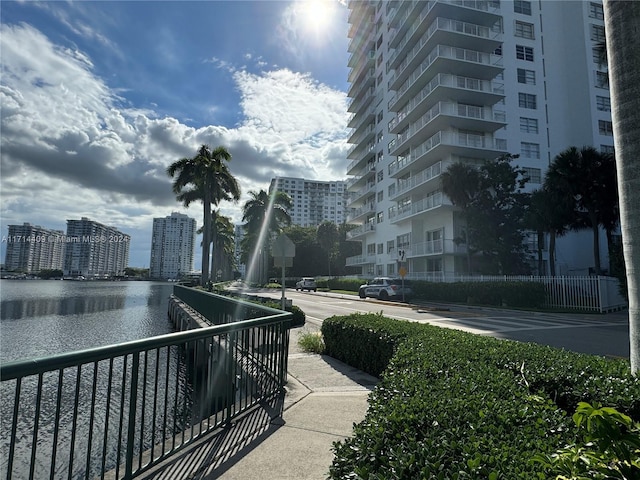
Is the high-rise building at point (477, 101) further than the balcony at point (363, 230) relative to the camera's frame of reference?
No

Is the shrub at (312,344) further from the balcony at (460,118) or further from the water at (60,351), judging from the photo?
the balcony at (460,118)

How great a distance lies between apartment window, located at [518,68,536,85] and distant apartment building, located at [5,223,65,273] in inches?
5132

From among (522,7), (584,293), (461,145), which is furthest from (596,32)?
(584,293)

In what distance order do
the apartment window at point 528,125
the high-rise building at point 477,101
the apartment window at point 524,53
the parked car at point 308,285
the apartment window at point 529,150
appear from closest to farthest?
the high-rise building at point 477,101 → the apartment window at point 529,150 → the apartment window at point 528,125 → the apartment window at point 524,53 → the parked car at point 308,285

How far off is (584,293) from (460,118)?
61.8ft

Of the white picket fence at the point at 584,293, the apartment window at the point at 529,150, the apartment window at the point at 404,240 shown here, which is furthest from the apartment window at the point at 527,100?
the white picket fence at the point at 584,293

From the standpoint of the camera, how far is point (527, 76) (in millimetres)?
38438

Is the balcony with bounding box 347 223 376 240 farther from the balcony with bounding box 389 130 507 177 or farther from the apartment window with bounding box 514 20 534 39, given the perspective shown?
the apartment window with bounding box 514 20 534 39

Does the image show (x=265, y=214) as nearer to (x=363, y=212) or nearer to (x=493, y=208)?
(x=363, y=212)

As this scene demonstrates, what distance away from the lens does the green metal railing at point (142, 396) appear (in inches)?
104

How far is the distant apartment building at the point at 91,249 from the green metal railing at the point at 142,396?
139449mm

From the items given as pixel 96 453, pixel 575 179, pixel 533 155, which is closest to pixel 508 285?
pixel 575 179

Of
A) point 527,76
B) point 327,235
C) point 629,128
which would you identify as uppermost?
point 527,76

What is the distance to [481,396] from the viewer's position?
8.61 feet
